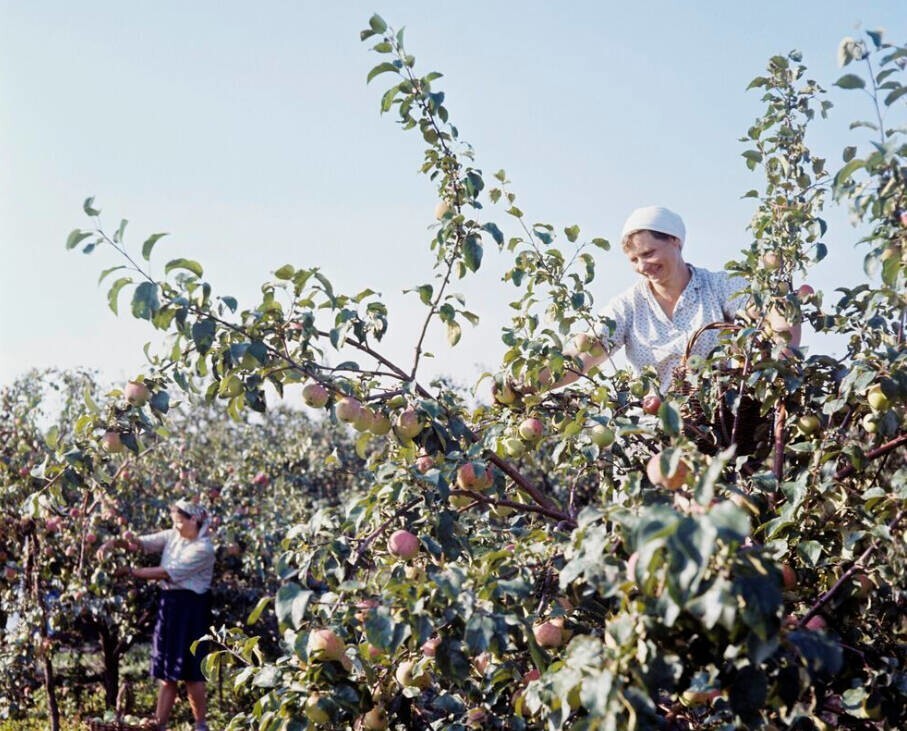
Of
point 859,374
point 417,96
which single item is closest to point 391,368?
point 417,96

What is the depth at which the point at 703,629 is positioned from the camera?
4.56ft

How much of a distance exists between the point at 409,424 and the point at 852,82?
3.58 feet

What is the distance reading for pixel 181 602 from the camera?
5.18 metres

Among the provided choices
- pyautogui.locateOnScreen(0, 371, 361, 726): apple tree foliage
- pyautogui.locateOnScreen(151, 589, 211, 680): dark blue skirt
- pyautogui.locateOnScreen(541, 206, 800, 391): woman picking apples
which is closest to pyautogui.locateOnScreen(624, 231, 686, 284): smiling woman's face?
pyautogui.locateOnScreen(541, 206, 800, 391): woman picking apples

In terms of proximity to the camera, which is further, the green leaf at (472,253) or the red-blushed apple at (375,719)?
the green leaf at (472,253)

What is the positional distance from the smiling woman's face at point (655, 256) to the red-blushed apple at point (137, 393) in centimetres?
149

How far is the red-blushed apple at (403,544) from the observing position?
6.04ft

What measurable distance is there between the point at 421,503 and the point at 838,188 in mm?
1007

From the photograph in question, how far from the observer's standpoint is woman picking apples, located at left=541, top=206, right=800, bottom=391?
281 cm

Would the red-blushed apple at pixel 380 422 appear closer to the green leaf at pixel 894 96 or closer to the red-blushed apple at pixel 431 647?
the red-blushed apple at pixel 431 647

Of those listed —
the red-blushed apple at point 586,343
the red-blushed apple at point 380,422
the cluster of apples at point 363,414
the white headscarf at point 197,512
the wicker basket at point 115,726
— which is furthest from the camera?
the white headscarf at point 197,512

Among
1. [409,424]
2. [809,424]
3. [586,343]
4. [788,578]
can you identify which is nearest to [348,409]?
[409,424]

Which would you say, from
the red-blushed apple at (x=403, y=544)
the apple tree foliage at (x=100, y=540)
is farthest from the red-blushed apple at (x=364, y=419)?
the apple tree foliage at (x=100, y=540)

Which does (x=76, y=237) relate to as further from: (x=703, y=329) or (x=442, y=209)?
(x=703, y=329)
